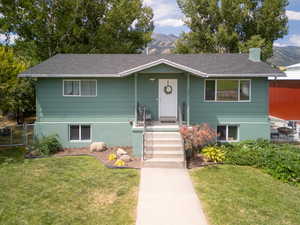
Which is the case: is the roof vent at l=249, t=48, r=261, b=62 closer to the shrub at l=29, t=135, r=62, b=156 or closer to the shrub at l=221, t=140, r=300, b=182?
the shrub at l=221, t=140, r=300, b=182

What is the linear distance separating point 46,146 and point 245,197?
8343 mm

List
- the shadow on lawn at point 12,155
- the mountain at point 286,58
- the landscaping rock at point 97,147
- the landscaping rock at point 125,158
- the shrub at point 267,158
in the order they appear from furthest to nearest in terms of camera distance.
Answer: the mountain at point 286,58 → the landscaping rock at point 97,147 → the shadow on lawn at point 12,155 → the landscaping rock at point 125,158 → the shrub at point 267,158

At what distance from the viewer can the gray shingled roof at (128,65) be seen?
421 inches

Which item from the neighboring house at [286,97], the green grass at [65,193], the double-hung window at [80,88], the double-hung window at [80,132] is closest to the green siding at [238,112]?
the double-hung window at [80,88]

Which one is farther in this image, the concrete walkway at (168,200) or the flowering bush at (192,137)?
the flowering bush at (192,137)

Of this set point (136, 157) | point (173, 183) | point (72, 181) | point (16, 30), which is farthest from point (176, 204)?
point (16, 30)

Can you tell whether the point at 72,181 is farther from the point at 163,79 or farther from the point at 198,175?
the point at 163,79

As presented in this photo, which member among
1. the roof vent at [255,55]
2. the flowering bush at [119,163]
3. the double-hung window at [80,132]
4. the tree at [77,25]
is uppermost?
the tree at [77,25]

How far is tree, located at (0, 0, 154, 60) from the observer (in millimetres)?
20547

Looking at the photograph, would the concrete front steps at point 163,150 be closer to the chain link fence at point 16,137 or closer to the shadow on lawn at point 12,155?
the shadow on lawn at point 12,155

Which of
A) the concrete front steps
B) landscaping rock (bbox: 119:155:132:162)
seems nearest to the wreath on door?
the concrete front steps

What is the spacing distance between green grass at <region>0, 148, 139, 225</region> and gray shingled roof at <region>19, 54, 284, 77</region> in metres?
4.28

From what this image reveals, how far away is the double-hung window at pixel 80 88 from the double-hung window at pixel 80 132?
1.60 meters

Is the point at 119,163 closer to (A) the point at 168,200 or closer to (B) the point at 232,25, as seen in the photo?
(A) the point at 168,200
